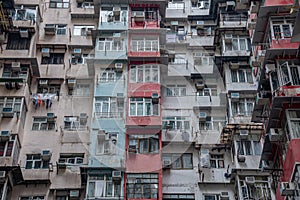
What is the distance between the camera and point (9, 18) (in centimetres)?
2419


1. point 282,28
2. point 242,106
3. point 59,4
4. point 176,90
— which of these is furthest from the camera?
point 59,4

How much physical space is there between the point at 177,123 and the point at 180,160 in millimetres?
1793

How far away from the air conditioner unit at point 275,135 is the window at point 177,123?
5.57 meters

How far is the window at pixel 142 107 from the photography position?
2192 centimetres

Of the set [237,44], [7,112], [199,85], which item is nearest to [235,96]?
[199,85]

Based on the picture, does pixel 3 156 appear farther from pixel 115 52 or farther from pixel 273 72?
pixel 273 72

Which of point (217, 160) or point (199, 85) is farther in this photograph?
point (199, 85)

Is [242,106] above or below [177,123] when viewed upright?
above

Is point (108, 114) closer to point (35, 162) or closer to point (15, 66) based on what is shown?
point (35, 162)

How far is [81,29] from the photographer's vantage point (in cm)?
2662

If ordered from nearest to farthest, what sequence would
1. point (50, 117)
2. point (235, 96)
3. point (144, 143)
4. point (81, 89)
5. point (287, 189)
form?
point (287, 189) < point (144, 143) < point (50, 117) < point (235, 96) < point (81, 89)

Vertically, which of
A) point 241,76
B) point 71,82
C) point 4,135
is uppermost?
point 241,76

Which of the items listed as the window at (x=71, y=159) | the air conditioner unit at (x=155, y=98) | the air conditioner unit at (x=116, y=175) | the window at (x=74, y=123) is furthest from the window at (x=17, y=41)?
the air conditioner unit at (x=116, y=175)

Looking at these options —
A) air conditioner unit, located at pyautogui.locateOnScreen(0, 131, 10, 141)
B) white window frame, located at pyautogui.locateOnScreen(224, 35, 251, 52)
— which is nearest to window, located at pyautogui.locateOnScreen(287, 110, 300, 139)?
white window frame, located at pyautogui.locateOnScreen(224, 35, 251, 52)
